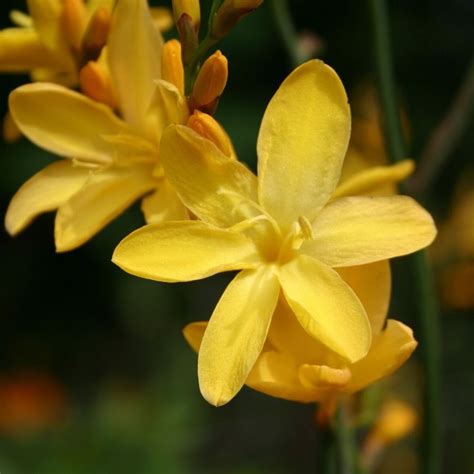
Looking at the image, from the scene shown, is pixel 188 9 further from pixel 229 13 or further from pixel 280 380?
pixel 280 380

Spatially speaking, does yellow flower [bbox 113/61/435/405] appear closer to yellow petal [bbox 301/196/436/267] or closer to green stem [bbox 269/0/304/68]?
yellow petal [bbox 301/196/436/267]

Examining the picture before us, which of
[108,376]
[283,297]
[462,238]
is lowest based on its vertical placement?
[108,376]

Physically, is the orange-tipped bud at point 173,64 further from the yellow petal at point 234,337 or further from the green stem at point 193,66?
the yellow petal at point 234,337

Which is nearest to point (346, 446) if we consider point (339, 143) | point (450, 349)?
point (339, 143)

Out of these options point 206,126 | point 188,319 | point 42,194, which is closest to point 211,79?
point 206,126

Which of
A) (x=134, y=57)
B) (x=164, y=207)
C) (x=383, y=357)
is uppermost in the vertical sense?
(x=134, y=57)

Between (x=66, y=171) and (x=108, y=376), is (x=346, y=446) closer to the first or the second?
(x=66, y=171)

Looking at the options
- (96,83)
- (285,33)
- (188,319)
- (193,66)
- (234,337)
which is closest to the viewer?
(234,337)
